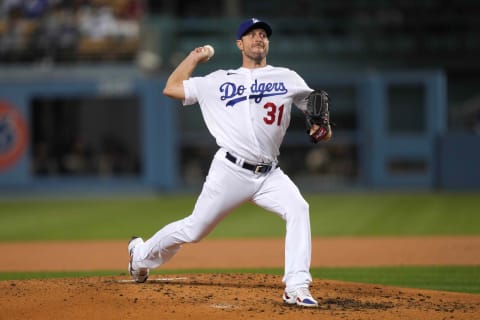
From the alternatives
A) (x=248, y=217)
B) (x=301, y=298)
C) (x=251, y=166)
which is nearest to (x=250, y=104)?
(x=251, y=166)

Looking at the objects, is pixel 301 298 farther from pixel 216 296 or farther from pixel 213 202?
pixel 213 202

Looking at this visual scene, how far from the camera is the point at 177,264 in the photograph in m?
8.84

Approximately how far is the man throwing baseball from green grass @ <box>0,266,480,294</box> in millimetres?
1843

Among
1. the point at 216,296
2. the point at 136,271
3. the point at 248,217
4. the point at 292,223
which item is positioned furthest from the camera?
the point at 248,217

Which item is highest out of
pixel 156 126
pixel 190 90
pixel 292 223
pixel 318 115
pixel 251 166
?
pixel 156 126

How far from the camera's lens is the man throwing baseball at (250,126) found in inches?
231

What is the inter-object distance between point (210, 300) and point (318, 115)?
1.49 m

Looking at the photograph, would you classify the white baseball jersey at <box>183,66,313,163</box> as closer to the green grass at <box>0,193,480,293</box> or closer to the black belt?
the black belt

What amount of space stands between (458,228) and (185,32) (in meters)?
11.0

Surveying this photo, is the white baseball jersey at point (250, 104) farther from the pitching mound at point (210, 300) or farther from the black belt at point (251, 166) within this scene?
the pitching mound at point (210, 300)

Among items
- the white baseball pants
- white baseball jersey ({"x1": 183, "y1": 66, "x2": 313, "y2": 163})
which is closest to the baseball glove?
white baseball jersey ({"x1": 183, "y1": 66, "x2": 313, "y2": 163})

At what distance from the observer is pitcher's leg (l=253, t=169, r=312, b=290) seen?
18.7 feet

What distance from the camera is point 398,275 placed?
784 centimetres

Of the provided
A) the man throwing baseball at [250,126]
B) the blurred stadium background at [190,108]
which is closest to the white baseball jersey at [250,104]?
the man throwing baseball at [250,126]
